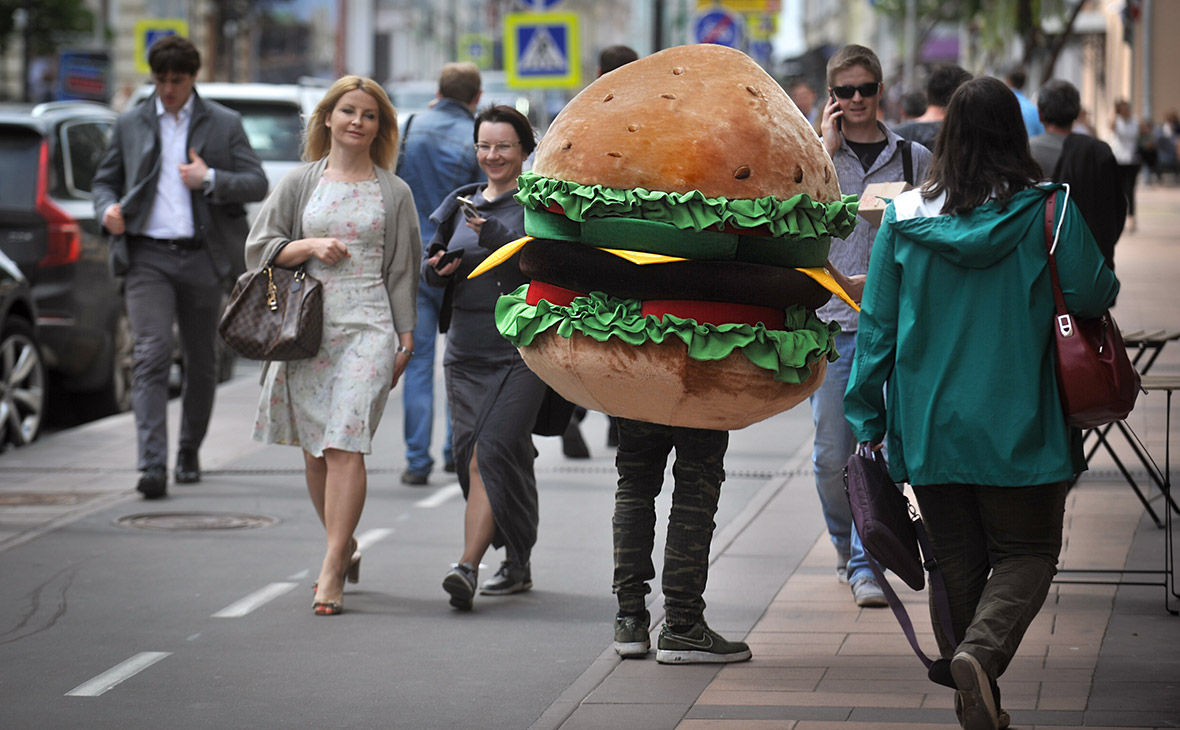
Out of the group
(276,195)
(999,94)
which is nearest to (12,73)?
(276,195)

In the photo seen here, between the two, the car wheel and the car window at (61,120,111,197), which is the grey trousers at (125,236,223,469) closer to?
the car wheel

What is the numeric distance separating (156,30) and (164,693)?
20.2m

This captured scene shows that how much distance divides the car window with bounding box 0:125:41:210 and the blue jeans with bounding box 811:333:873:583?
6.32 m

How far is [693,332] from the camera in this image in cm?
509

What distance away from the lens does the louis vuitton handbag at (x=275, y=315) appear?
6.73 m

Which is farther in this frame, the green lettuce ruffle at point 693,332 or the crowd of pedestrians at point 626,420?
the green lettuce ruffle at point 693,332

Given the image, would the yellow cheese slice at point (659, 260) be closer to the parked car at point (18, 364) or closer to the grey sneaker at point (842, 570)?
the grey sneaker at point (842, 570)

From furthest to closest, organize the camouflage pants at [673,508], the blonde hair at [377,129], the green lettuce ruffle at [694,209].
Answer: the blonde hair at [377,129] < the camouflage pants at [673,508] < the green lettuce ruffle at [694,209]

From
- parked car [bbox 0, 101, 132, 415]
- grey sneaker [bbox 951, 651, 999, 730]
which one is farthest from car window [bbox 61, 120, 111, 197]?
grey sneaker [bbox 951, 651, 999, 730]

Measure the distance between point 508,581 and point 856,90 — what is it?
2272 mm

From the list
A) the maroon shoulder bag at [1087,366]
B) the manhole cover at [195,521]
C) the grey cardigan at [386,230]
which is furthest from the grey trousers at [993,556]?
the manhole cover at [195,521]

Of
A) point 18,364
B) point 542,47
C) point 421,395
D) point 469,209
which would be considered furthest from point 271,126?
point 469,209

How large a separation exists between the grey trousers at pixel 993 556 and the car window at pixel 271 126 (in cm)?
1104

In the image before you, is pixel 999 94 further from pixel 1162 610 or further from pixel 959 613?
pixel 1162 610
